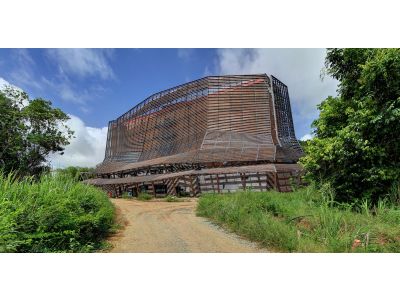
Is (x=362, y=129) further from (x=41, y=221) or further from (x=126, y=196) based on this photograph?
(x=126, y=196)

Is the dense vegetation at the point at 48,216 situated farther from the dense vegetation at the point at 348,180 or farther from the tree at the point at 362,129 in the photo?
the tree at the point at 362,129

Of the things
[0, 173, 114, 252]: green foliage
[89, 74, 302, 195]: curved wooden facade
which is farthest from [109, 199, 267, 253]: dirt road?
[89, 74, 302, 195]: curved wooden facade

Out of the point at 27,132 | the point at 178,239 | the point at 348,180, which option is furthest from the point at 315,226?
the point at 27,132

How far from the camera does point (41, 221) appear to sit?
523cm

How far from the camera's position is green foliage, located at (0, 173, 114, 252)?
4666mm

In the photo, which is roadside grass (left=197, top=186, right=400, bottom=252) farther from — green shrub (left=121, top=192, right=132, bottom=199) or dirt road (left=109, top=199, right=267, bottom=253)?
green shrub (left=121, top=192, right=132, bottom=199)

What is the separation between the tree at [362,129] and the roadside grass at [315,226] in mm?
658

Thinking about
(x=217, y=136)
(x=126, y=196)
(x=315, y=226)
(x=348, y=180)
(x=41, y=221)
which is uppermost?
(x=217, y=136)

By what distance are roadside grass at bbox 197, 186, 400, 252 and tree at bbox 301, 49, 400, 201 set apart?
2.16 feet

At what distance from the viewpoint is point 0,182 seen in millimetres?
5754

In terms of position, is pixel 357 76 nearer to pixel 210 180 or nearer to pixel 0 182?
pixel 0 182

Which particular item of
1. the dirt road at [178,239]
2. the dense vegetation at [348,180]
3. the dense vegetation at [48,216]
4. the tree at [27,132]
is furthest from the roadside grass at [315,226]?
the tree at [27,132]

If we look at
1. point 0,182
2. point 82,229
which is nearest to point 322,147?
point 82,229

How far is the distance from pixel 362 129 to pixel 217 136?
61.0 ft
